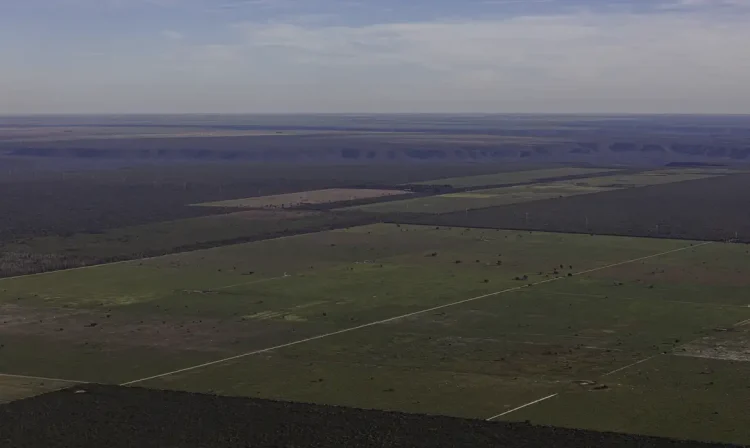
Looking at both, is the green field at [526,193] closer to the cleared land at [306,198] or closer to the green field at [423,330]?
the cleared land at [306,198]

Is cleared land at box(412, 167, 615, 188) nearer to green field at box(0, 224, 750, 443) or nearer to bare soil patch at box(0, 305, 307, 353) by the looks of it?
green field at box(0, 224, 750, 443)

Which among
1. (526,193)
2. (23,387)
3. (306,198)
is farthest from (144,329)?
(526,193)

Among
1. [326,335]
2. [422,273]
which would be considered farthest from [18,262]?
[326,335]

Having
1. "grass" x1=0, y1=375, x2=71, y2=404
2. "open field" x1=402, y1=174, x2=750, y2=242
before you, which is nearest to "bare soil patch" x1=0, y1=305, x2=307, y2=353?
"grass" x1=0, y1=375, x2=71, y2=404

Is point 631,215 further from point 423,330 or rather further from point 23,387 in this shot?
point 23,387

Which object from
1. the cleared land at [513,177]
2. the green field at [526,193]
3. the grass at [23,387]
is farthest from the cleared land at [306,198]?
the grass at [23,387]
